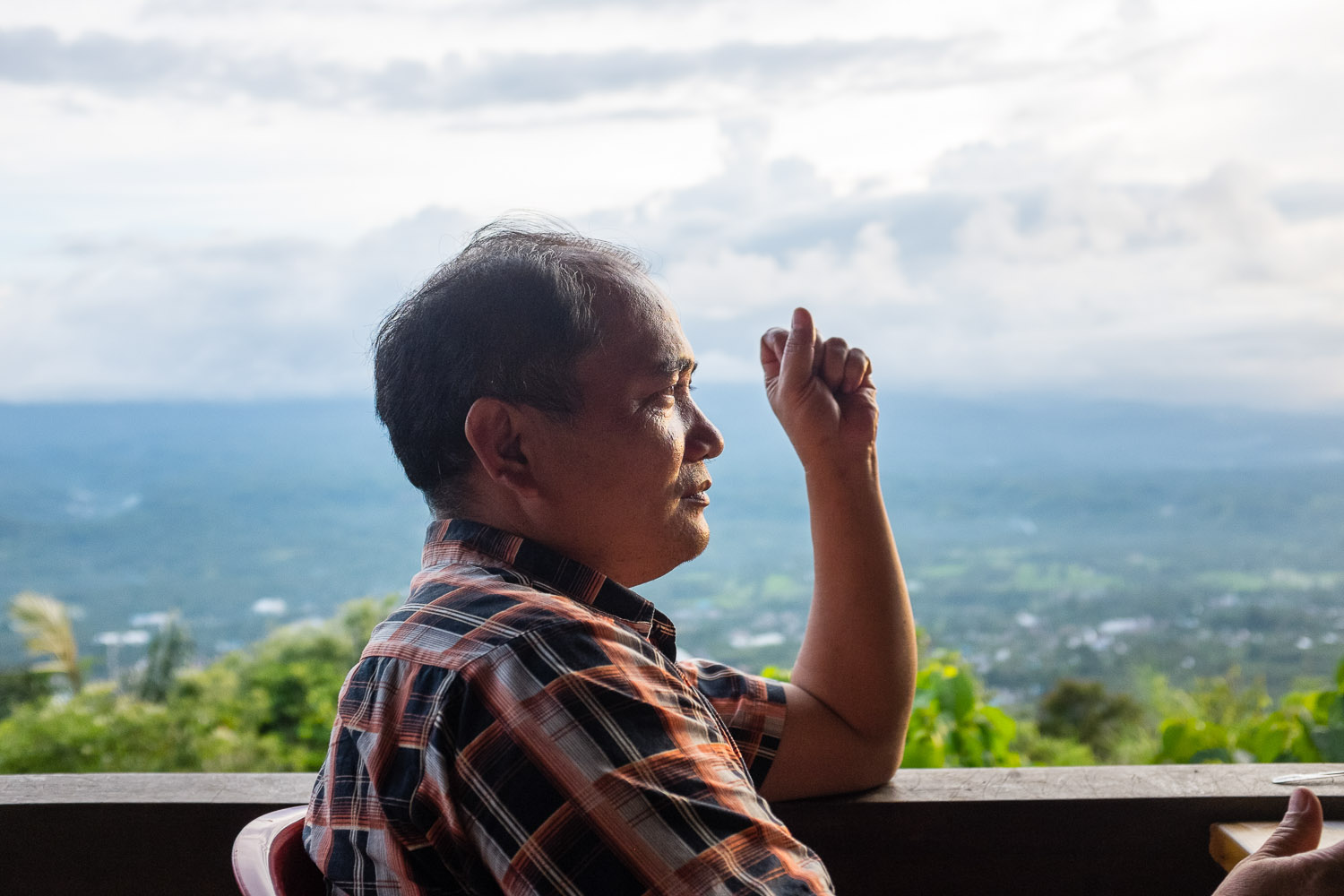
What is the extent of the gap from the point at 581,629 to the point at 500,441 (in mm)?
277

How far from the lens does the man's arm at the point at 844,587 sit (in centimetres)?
→ 143

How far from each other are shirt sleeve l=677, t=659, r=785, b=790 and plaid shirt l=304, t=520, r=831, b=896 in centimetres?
38

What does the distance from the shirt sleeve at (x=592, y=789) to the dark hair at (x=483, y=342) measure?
0.31 meters

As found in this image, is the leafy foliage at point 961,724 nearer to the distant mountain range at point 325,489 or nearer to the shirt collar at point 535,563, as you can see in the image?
the shirt collar at point 535,563

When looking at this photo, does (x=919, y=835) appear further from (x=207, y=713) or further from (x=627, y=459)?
(x=207, y=713)

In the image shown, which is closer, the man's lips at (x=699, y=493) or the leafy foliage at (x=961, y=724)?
the man's lips at (x=699, y=493)

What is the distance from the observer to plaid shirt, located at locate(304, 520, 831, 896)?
83 centimetres

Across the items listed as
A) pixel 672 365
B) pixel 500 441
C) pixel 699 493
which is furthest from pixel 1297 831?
pixel 500 441

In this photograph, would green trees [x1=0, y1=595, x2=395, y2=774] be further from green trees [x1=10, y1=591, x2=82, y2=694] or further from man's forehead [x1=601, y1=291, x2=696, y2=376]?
man's forehead [x1=601, y1=291, x2=696, y2=376]

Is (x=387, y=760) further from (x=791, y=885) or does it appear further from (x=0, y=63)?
(x=0, y=63)

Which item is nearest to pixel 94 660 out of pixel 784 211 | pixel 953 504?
pixel 784 211

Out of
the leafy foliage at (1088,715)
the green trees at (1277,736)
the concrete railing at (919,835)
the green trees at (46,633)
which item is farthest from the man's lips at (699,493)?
the green trees at (46,633)

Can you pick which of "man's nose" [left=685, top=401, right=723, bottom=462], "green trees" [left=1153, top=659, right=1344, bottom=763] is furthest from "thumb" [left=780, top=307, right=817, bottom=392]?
"green trees" [left=1153, top=659, right=1344, bottom=763]

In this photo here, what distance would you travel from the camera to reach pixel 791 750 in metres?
1.39
